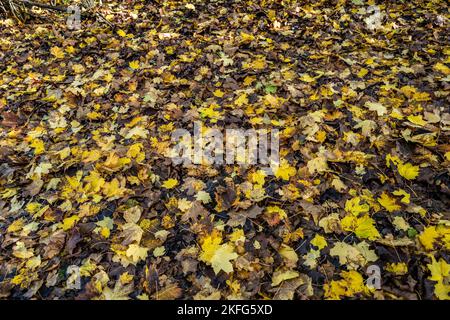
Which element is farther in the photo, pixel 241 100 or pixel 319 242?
pixel 241 100

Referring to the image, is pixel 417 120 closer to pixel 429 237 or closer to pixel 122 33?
pixel 429 237

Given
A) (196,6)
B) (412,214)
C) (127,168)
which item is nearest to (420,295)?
(412,214)

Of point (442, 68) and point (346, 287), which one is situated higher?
point (442, 68)

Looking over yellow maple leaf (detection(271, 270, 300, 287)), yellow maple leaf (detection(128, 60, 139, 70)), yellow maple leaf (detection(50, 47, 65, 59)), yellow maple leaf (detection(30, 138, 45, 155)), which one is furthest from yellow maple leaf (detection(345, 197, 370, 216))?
yellow maple leaf (detection(50, 47, 65, 59))

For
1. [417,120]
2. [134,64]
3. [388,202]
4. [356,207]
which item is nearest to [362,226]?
[356,207]

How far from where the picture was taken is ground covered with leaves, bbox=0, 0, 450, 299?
2150 mm

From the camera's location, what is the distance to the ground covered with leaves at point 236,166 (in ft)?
7.06

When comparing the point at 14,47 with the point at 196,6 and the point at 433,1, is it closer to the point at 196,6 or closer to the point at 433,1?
the point at 196,6

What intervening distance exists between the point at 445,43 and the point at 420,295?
11.1ft

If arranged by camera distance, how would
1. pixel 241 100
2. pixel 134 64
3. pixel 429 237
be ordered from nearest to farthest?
pixel 429 237 → pixel 241 100 → pixel 134 64

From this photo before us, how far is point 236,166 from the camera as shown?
2820 millimetres

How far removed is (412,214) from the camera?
7.52 feet

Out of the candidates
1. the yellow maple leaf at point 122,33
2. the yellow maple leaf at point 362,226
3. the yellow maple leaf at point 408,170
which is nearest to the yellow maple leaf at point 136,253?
the yellow maple leaf at point 362,226

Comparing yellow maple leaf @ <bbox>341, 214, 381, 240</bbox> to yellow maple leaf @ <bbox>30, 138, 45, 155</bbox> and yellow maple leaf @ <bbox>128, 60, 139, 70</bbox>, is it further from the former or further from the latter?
yellow maple leaf @ <bbox>128, 60, 139, 70</bbox>
